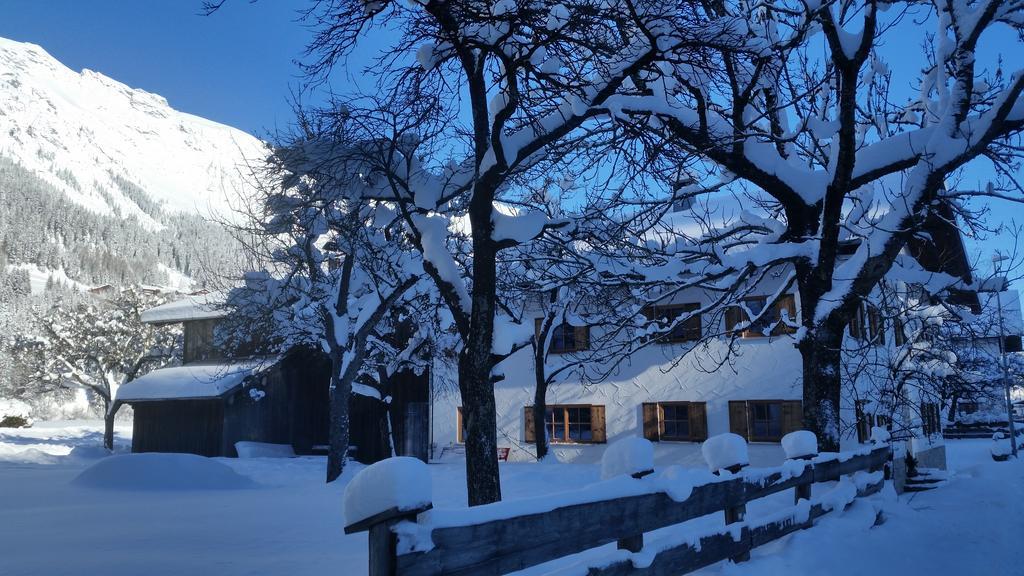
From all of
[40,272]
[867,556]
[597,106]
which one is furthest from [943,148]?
[40,272]

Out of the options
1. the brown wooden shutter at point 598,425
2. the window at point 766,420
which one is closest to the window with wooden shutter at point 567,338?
the brown wooden shutter at point 598,425

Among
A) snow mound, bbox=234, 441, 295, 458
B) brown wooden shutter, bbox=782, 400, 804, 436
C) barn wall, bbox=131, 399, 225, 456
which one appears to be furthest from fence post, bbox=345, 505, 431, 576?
barn wall, bbox=131, 399, 225, 456

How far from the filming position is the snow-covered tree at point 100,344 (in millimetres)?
35062

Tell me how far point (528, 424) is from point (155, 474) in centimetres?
1098

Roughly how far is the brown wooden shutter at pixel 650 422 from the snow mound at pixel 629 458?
1554 cm

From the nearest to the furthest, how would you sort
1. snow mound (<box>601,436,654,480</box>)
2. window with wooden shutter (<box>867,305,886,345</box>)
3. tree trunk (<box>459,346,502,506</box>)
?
1. snow mound (<box>601,436,654,480</box>)
2. tree trunk (<box>459,346,502,506</box>)
3. window with wooden shutter (<box>867,305,886,345</box>)

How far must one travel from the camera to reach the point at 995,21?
796 centimetres

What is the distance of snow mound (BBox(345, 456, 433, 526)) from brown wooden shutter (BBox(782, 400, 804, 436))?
55.1 ft

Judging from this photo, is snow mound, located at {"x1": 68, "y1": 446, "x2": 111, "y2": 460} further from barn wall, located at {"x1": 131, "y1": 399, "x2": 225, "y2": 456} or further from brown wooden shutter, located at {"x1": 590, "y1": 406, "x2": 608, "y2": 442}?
brown wooden shutter, located at {"x1": 590, "y1": 406, "x2": 608, "y2": 442}

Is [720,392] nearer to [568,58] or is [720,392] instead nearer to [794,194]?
[794,194]

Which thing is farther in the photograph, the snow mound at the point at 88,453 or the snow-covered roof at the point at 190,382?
the snow mound at the point at 88,453

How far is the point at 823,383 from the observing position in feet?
27.2

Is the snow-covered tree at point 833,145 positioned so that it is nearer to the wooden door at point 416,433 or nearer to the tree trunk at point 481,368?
the tree trunk at point 481,368

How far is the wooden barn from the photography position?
76.4 ft
